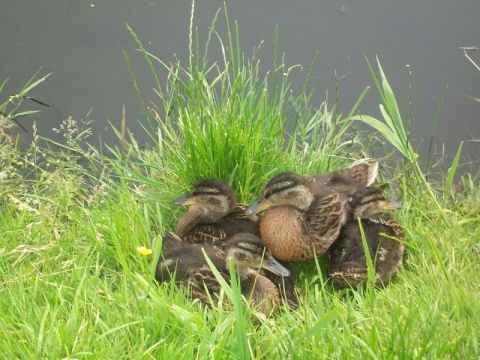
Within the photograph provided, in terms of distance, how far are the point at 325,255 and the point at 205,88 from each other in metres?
1.45

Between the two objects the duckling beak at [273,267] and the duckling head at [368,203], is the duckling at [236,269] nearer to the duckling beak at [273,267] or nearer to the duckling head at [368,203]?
the duckling beak at [273,267]

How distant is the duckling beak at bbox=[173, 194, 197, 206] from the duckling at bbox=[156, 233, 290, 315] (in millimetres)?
381

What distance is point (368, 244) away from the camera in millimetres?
4023

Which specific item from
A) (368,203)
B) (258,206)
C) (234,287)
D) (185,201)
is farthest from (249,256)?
(234,287)

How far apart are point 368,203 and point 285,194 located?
0.47 meters

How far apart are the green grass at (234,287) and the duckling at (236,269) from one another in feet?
0.36

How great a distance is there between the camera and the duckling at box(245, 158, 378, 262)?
4.03 metres

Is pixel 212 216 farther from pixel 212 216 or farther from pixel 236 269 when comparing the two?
pixel 236 269

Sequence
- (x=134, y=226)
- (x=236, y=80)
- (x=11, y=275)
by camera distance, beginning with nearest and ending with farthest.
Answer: (x=11, y=275), (x=134, y=226), (x=236, y=80)

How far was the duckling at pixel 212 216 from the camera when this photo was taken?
4164 millimetres

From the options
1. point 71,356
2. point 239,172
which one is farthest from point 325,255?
point 71,356

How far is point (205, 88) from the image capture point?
493 cm

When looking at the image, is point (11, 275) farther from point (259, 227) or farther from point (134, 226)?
point (259, 227)

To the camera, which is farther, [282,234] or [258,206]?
[258,206]
